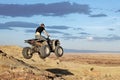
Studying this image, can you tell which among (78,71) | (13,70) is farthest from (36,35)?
(78,71)

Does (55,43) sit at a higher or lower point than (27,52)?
higher

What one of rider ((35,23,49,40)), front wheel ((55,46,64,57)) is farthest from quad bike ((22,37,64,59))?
rider ((35,23,49,40))

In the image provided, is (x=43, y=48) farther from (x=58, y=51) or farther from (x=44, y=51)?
(x=58, y=51)

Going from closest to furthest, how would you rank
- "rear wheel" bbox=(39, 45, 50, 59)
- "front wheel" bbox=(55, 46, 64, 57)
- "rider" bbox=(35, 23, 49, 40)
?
"rider" bbox=(35, 23, 49, 40) < "rear wheel" bbox=(39, 45, 50, 59) < "front wheel" bbox=(55, 46, 64, 57)

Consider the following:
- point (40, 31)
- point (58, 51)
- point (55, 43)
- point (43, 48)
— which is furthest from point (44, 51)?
point (55, 43)

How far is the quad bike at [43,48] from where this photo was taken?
37438 millimetres

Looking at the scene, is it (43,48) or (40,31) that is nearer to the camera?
(40,31)

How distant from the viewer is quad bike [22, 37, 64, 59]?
1474 inches

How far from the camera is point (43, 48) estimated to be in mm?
37469

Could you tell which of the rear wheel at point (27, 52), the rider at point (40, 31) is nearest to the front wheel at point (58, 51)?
the rider at point (40, 31)

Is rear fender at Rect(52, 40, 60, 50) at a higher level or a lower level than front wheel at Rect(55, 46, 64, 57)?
higher

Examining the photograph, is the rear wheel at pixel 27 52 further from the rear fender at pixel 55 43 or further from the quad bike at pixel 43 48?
the rear fender at pixel 55 43

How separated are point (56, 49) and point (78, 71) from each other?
24.1 m

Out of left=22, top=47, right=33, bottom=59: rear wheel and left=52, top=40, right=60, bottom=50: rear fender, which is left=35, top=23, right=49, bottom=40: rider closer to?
left=52, top=40, right=60, bottom=50: rear fender
